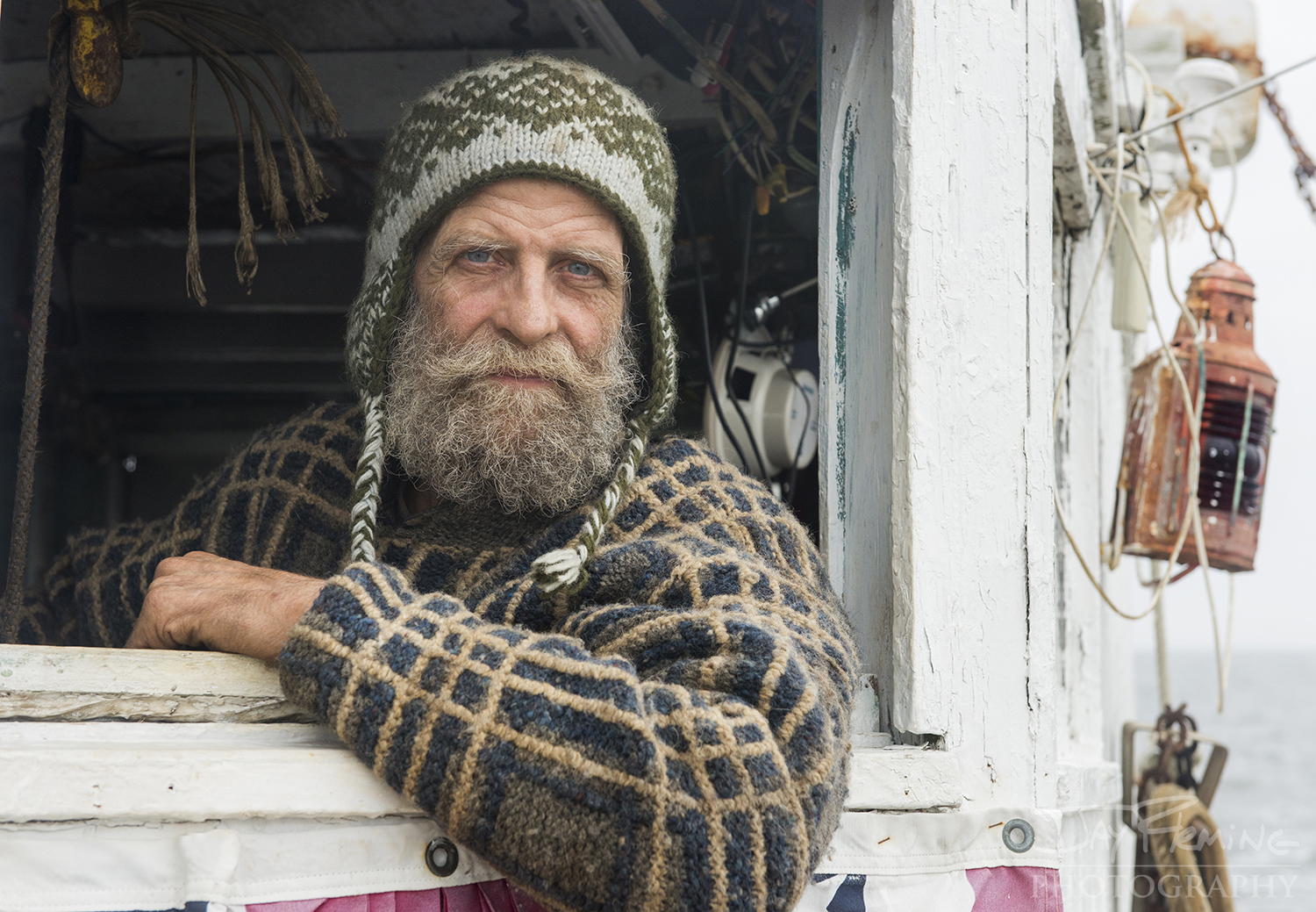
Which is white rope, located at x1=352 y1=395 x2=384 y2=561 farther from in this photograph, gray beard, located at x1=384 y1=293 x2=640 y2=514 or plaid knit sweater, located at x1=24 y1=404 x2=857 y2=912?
plaid knit sweater, located at x1=24 y1=404 x2=857 y2=912

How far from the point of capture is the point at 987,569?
1.73 metres

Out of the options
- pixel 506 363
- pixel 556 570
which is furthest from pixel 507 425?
pixel 556 570

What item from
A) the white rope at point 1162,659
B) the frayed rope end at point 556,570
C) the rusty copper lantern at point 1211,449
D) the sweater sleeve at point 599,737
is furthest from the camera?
the white rope at point 1162,659

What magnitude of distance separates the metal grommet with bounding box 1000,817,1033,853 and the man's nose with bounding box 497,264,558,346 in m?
1.11

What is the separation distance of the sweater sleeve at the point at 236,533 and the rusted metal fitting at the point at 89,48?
0.68 meters

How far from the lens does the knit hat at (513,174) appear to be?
188 centimetres

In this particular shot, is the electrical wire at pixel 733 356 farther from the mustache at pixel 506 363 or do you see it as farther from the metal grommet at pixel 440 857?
the metal grommet at pixel 440 857

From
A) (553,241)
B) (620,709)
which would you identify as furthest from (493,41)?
(620,709)

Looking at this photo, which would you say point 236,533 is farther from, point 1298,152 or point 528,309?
point 1298,152

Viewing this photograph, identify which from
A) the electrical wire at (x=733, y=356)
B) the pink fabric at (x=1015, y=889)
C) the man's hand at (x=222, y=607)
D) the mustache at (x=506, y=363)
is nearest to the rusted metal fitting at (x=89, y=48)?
the mustache at (x=506, y=363)

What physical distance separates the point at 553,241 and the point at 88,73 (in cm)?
83

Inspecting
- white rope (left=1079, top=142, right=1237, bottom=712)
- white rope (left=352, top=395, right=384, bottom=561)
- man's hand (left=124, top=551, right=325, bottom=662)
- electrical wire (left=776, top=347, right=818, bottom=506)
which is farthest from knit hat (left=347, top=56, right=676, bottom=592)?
white rope (left=1079, top=142, right=1237, bottom=712)

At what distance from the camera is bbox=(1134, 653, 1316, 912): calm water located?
2.76 m

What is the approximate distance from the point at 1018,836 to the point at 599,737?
2.82ft
